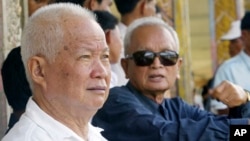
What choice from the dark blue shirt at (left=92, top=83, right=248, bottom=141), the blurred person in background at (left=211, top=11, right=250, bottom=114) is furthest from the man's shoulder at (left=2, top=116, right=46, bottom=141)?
the blurred person in background at (left=211, top=11, right=250, bottom=114)

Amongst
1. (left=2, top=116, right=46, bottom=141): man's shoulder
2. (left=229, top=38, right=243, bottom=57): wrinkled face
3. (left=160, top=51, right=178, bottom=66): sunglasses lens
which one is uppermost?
(left=2, top=116, right=46, bottom=141): man's shoulder

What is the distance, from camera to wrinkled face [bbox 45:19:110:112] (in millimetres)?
3508

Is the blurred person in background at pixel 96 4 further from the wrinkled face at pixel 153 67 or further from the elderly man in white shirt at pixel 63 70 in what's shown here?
the elderly man in white shirt at pixel 63 70

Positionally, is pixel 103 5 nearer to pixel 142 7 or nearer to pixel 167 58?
pixel 142 7

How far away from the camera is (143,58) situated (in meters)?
4.71

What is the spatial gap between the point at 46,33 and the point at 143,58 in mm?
1299

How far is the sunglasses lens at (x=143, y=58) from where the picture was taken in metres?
4.69

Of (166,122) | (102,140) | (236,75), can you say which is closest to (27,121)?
(102,140)

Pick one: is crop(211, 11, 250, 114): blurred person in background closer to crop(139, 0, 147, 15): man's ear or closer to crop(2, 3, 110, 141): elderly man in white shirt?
crop(139, 0, 147, 15): man's ear

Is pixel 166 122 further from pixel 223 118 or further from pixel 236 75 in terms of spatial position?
pixel 236 75

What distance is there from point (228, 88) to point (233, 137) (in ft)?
0.79

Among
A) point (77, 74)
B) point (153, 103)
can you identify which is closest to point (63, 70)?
point (77, 74)

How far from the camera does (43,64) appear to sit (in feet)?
11.5

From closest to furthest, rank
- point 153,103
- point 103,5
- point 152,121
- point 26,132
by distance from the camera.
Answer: point 26,132 < point 152,121 < point 153,103 < point 103,5
